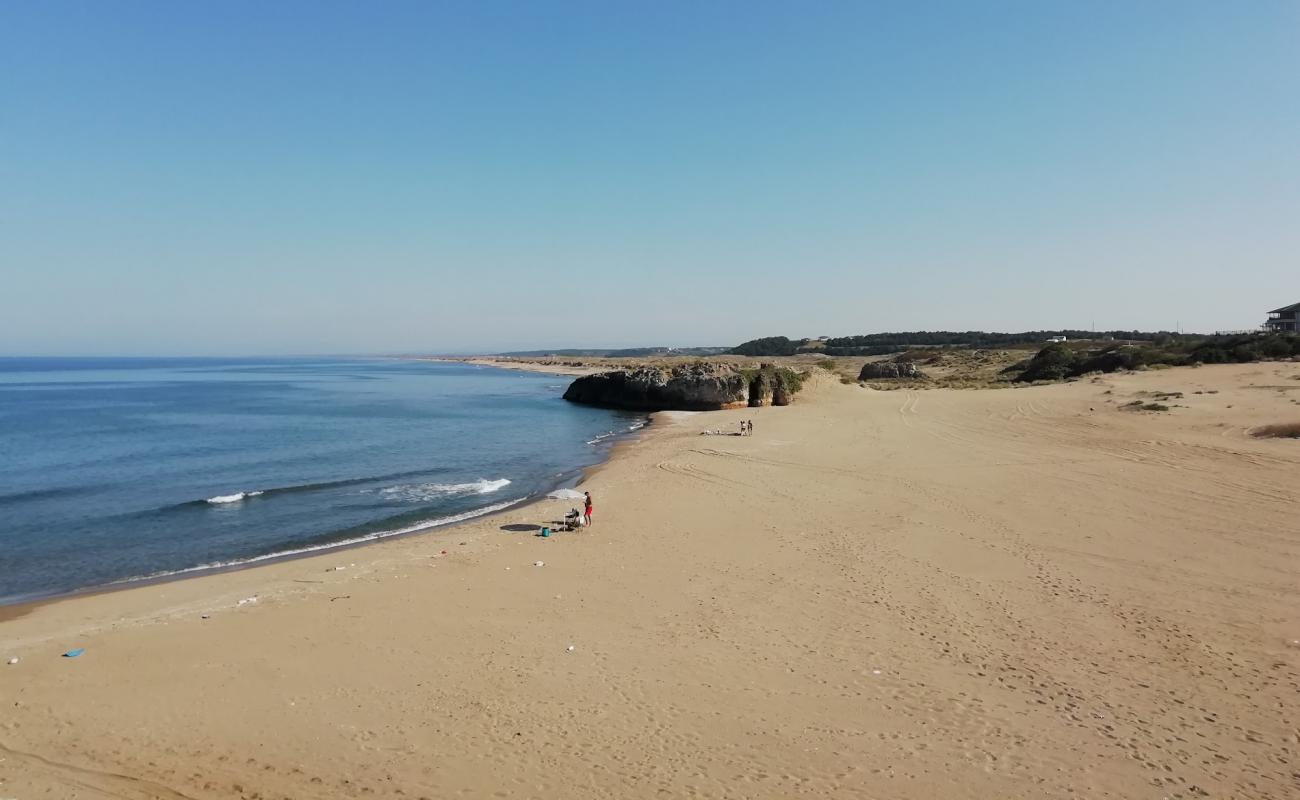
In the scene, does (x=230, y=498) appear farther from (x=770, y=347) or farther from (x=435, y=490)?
(x=770, y=347)

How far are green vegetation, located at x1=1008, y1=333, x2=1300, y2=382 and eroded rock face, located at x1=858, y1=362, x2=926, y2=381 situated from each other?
34.6ft

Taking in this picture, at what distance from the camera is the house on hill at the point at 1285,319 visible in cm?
6638

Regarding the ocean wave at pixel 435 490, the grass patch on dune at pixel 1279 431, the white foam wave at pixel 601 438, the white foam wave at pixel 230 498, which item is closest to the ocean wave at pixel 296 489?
the white foam wave at pixel 230 498

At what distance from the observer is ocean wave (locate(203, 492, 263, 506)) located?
21531 millimetres

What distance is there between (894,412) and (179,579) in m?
34.2

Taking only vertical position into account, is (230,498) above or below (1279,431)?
below

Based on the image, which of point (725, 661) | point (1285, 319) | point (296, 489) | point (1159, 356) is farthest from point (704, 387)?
point (1285, 319)

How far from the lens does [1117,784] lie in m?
6.41

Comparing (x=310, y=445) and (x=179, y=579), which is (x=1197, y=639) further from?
(x=310, y=445)

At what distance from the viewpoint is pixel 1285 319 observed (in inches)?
2709

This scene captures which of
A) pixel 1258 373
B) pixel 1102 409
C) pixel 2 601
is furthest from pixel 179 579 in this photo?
pixel 1258 373

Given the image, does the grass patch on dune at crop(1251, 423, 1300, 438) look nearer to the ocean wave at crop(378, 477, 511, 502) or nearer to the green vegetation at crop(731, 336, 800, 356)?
the ocean wave at crop(378, 477, 511, 502)

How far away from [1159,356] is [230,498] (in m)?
59.2

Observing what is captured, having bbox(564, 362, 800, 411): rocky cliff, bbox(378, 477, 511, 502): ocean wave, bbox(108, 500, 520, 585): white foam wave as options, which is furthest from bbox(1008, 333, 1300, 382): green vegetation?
bbox(108, 500, 520, 585): white foam wave
